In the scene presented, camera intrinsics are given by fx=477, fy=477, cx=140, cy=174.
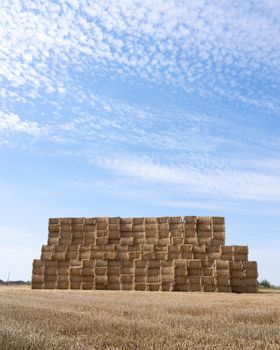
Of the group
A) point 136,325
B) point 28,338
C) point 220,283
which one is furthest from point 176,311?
point 220,283

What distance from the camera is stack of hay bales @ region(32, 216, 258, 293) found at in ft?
70.9

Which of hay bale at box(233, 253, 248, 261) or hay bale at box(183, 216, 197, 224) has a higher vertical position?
hay bale at box(183, 216, 197, 224)

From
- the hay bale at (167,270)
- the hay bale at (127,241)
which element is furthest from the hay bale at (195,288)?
the hay bale at (127,241)

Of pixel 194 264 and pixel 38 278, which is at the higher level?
pixel 194 264

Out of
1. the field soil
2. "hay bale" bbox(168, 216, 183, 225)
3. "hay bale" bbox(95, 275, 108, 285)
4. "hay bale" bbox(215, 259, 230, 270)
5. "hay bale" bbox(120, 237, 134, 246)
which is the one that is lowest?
the field soil

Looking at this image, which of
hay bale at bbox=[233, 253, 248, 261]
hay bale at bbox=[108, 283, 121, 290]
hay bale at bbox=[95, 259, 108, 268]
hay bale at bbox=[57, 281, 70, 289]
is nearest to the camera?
hay bale at bbox=[233, 253, 248, 261]

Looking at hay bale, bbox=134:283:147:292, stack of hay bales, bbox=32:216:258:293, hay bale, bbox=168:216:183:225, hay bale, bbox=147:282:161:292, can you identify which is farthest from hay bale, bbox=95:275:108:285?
hay bale, bbox=168:216:183:225

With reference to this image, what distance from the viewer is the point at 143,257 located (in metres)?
22.6

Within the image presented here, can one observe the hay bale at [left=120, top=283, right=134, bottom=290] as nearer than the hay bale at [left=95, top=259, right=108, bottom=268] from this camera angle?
Yes

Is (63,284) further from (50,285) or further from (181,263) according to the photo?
(181,263)

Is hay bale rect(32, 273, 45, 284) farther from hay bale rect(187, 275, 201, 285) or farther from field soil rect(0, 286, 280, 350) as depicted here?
field soil rect(0, 286, 280, 350)

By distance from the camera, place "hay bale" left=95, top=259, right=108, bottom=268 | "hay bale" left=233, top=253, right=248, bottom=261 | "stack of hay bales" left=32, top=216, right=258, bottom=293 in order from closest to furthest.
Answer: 1. "stack of hay bales" left=32, top=216, right=258, bottom=293
2. "hay bale" left=233, top=253, right=248, bottom=261
3. "hay bale" left=95, top=259, right=108, bottom=268

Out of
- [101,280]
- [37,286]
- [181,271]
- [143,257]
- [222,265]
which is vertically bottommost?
[37,286]

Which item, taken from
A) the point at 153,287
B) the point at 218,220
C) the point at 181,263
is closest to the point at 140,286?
the point at 153,287
